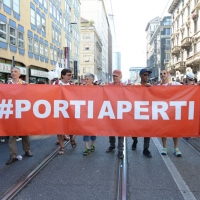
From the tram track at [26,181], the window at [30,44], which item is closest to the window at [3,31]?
the window at [30,44]

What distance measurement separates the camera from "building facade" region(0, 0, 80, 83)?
792 inches

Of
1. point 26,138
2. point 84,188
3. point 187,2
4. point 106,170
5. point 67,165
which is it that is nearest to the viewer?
point 84,188

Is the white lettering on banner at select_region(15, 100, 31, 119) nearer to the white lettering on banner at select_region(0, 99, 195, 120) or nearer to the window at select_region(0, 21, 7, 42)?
the white lettering on banner at select_region(0, 99, 195, 120)

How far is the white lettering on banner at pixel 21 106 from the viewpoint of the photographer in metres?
5.20

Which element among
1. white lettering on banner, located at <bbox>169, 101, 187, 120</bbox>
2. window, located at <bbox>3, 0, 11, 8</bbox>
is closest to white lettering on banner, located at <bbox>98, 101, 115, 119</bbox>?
white lettering on banner, located at <bbox>169, 101, 187, 120</bbox>

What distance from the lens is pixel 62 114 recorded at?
5207mm

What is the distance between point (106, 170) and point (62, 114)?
5.02 ft

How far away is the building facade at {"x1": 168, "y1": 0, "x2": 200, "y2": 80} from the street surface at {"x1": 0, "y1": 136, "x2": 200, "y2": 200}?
Result: 27.1 metres

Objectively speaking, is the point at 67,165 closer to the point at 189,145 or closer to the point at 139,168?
the point at 139,168

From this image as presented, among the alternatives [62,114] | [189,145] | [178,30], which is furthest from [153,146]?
[178,30]

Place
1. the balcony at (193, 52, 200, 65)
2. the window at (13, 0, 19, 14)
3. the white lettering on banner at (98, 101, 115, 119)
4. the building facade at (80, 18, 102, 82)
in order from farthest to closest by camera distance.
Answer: the building facade at (80, 18, 102, 82), the balcony at (193, 52, 200, 65), the window at (13, 0, 19, 14), the white lettering on banner at (98, 101, 115, 119)

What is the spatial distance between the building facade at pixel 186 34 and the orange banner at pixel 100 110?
88.0 ft

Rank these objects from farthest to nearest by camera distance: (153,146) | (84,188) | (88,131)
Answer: (153,146) < (88,131) < (84,188)

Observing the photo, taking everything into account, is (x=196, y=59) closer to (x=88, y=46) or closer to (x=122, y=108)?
(x=122, y=108)
